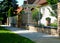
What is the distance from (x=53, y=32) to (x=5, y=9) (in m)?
33.2

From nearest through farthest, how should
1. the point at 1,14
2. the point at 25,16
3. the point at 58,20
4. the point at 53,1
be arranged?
the point at 58,20 → the point at 53,1 → the point at 25,16 → the point at 1,14

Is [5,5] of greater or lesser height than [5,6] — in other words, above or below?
above

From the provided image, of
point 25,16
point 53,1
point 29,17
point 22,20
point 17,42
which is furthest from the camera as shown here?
point 22,20

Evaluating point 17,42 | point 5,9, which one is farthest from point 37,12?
point 5,9

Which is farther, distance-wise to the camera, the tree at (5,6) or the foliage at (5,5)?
the foliage at (5,5)

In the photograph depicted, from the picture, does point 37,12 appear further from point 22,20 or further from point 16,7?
point 16,7

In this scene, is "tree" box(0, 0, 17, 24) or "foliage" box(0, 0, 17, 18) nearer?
"tree" box(0, 0, 17, 24)

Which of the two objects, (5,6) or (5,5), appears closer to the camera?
(5,6)

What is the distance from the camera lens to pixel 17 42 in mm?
11516

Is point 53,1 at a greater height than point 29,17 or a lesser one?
greater

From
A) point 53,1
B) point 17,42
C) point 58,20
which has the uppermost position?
point 53,1

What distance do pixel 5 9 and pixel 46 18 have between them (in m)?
27.9

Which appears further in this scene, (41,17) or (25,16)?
(25,16)

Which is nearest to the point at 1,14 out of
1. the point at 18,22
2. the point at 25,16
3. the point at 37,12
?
the point at 18,22
